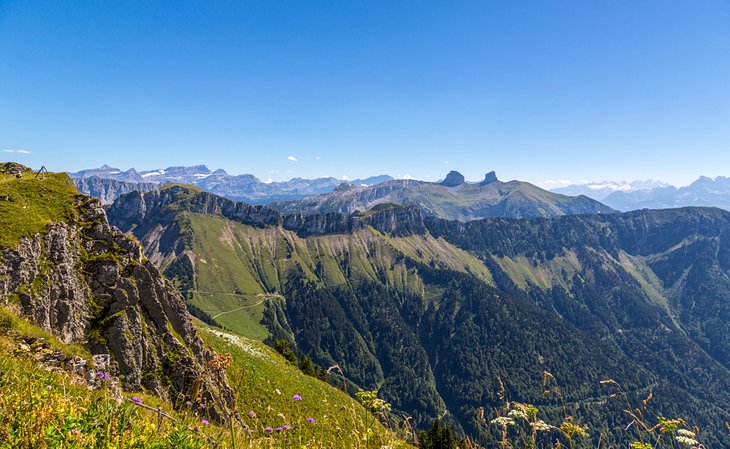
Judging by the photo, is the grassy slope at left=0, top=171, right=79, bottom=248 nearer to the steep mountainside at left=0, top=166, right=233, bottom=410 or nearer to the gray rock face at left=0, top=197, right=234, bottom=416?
the steep mountainside at left=0, top=166, right=233, bottom=410

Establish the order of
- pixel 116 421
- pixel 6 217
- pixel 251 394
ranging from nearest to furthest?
pixel 116 421 → pixel 6 217 → pixel 251 394

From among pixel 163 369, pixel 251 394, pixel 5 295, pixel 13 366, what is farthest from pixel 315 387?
pixel 13 366

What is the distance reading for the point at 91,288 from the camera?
30875 millimetres

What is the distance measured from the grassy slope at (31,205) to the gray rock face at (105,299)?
78 cm

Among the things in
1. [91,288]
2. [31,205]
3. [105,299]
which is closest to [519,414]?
[105,299]

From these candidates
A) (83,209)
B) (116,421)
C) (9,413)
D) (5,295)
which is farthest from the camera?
(83,209)

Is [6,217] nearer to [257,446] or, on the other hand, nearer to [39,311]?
[39,311]

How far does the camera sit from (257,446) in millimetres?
7258

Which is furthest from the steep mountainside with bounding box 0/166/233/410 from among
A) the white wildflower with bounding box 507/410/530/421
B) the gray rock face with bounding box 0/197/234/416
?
the white wildflower with bounding box 507/410/530/421

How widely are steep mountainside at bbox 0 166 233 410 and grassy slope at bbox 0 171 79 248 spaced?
7 cm

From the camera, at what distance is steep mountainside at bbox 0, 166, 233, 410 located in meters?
26.2

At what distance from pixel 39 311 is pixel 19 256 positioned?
4.28 metres

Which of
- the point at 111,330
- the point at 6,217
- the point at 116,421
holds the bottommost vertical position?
the point at 111,330

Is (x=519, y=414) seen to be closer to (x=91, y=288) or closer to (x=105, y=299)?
(x=105, y=299)
